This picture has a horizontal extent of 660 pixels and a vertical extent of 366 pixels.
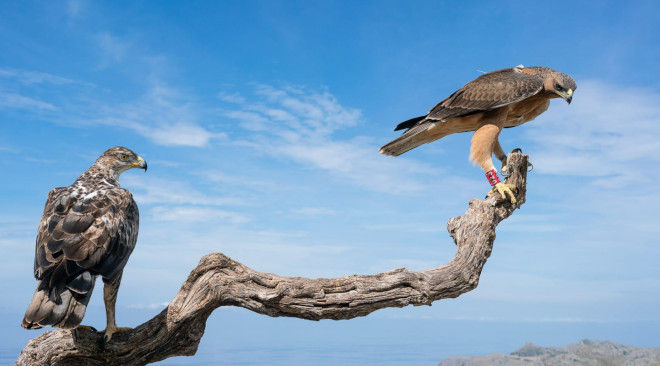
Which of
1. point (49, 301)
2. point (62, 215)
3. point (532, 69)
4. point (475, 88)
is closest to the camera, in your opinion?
point (49, 301)

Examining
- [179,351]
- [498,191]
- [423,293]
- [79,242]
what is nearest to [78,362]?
[179,351]

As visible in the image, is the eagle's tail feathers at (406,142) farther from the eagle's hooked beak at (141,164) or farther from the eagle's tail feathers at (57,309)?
the eagle's tail feathers at (57,309)

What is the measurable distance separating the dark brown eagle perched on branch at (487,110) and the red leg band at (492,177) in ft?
0.04

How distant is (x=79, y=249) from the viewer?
4344mm

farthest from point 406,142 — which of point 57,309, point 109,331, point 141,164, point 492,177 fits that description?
point 57,309

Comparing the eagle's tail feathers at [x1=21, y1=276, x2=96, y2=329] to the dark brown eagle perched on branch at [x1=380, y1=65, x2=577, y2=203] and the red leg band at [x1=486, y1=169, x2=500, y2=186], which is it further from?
the red leg band at [x1=486, y1=169, x2=500, y2=186]

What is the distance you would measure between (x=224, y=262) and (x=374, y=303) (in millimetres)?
1363

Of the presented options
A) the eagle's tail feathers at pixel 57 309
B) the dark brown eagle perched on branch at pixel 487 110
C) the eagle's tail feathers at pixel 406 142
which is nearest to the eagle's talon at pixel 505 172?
the dark brown eagle perched on branch at pixel 487 110

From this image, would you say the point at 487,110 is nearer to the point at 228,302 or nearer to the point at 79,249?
the point at 228,302

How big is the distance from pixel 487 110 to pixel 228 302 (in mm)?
4380

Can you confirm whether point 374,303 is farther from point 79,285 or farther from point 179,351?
point 79,285

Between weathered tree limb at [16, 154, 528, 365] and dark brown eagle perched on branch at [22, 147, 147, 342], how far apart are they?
29 cm

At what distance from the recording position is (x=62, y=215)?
4.72 meters

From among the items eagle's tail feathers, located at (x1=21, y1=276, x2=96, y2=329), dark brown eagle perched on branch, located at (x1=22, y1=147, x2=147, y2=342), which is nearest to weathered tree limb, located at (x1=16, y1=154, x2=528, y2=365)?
dark brown eagle perched on branch, located at (x1=22, y1=147, x2=147, y2=342)
